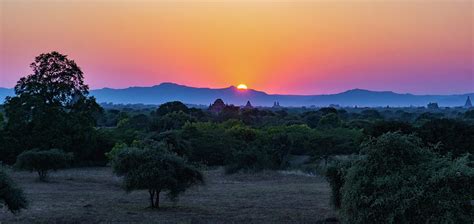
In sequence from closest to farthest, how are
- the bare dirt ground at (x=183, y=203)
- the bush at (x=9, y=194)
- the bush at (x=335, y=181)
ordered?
the bush at (x=9, y=194) < the bush at (x=335, y=181) < the bare dirt ground at (x=183, y=203)

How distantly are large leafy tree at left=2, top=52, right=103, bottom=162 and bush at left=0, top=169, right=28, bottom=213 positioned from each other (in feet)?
95.9

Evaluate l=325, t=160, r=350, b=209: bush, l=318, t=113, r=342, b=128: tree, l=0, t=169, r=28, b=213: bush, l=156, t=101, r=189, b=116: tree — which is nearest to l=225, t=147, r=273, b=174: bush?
l=325, t=160, r=350, b=209: bush

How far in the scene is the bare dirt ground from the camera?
2150cm

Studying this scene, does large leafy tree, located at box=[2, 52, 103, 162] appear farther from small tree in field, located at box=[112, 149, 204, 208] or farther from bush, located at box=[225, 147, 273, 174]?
small tree in field, located at box=[112, 149, 204, 208]

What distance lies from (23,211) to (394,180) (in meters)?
16.7

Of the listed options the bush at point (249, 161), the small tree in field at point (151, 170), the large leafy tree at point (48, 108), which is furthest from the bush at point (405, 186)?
the large leafy tree at point (48, 108)

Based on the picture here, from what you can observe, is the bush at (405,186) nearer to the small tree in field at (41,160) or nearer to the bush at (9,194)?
the bush at (9,194)

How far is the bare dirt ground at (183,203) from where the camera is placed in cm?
2150

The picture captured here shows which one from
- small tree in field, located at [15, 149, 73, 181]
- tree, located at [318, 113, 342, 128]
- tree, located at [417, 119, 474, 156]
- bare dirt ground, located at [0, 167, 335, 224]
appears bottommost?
bare dirt ground, located at [0, 167, 335, 224]

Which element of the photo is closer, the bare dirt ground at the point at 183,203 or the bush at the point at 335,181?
the bush at the point at 335,181

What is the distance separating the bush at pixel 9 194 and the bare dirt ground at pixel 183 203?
2.31 metres

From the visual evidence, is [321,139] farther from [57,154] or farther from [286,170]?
[57,154]

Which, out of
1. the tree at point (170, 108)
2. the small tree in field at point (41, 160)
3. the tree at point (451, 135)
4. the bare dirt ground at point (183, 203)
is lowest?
the bare dirt ground at point (183, 203)

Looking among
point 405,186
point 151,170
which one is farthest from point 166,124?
point 405,186
